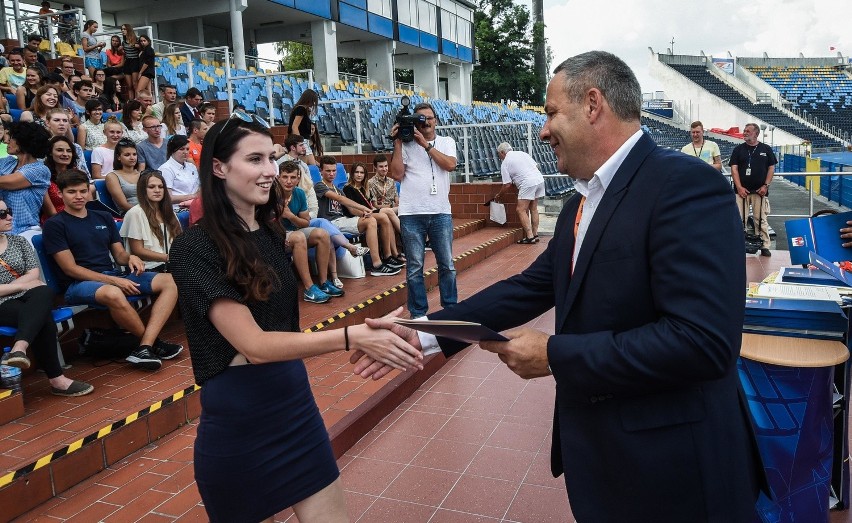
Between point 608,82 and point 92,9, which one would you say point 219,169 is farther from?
point 92,9

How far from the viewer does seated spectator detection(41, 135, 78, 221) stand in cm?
548

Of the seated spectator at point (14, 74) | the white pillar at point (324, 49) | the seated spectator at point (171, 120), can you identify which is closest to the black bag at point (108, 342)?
the seated spectator at point (171, 120)

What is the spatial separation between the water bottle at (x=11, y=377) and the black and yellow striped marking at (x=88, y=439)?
0.68 metres

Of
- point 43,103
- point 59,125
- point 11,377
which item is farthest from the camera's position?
point 43,103

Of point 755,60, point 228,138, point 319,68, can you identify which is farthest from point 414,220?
point 755,60

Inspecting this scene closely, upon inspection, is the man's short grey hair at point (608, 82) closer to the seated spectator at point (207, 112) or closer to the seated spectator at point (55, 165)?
the seated spectator at point (55, 165)

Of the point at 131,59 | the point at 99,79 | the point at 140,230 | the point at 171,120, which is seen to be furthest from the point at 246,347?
the point at 99,79

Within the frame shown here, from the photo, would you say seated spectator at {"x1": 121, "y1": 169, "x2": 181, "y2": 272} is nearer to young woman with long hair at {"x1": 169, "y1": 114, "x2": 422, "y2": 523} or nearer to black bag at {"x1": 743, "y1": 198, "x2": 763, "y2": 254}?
young woman with long hair at {"x1": 169, "y1": 114, "x2": 422, "y2": 523}

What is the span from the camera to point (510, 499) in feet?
10.5

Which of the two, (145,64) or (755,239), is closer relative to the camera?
(755,239)

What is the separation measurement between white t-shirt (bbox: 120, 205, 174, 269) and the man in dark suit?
4.28m

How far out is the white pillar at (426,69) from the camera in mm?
37688

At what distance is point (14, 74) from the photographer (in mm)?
9672

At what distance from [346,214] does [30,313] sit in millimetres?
4301
